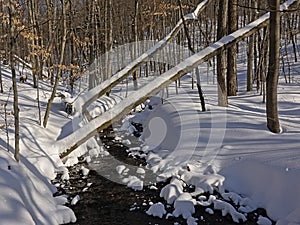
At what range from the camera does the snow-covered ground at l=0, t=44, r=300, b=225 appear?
4.74 meters

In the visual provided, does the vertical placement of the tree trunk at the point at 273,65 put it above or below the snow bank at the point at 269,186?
above

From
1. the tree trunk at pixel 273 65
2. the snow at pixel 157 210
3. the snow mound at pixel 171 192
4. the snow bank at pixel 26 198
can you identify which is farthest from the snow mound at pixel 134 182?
the tree trunk at pixel 273 65

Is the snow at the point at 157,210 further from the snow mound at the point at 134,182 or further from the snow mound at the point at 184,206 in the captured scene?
the snow mound at the point at 134,182

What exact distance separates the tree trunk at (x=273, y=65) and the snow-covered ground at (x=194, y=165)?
259 millimetres

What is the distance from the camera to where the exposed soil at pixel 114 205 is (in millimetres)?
4938

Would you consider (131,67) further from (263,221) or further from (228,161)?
(263,221)

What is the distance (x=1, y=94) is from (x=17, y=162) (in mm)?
6837

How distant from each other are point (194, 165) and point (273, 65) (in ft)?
8.19

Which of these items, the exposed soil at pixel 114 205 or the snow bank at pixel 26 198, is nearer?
the snow bank at pixel 26 198

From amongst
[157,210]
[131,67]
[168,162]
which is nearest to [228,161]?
[168,162]

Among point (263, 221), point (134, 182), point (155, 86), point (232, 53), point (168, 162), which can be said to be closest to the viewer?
point (263, 221)

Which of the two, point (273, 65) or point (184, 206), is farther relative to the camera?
point (273, 65)

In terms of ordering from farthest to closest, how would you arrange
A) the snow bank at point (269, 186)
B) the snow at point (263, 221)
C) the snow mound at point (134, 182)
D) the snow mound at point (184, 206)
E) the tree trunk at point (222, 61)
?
the tree trunk at point (222, 61)
the snow mound at point (134, 182)
the snow mound at point (184, 206)
the snow at point (263, 221)
the snow bank at point (269, 186)

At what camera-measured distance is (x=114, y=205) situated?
5.56 m
